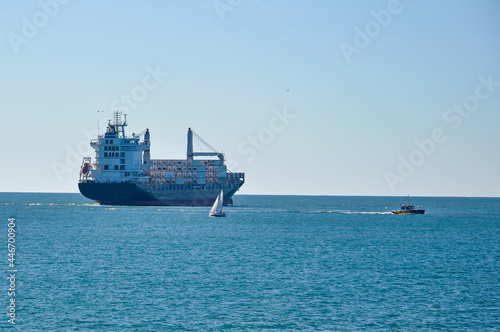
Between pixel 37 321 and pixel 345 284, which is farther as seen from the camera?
pixel 345 284

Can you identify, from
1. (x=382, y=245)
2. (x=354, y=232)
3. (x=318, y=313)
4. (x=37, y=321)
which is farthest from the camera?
(x=354, y=232)

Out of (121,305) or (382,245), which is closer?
(121,305)

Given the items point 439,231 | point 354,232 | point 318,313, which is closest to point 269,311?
point 318,313

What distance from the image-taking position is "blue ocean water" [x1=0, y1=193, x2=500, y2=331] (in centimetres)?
4494

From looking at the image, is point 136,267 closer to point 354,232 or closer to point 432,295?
point 432,295

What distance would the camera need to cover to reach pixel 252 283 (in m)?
58.5

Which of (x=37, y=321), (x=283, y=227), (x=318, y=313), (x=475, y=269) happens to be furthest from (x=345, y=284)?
(x=283, y=227)

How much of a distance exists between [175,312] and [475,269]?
3249cm

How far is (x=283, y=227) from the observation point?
13238 cm

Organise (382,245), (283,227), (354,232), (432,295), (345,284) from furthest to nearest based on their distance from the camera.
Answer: (283,227) → (354,232) → (382,245) → (345,284) → (432,295)

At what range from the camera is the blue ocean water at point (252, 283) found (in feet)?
147

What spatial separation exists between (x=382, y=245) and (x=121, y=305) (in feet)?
167

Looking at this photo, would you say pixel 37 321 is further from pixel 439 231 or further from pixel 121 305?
pixel 439 231

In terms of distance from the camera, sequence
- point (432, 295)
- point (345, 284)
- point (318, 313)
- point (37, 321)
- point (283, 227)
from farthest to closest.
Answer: point (283, 227) → point (345, 284) → point (432, 295) → point (318, 313) → point (37, 321)
